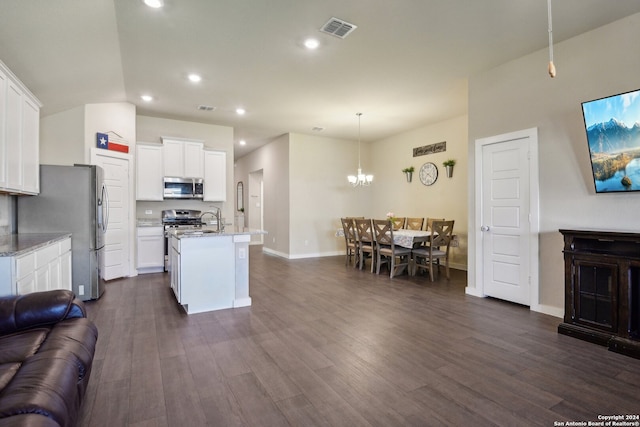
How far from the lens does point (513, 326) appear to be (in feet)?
10.6

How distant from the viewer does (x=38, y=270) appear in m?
2.72

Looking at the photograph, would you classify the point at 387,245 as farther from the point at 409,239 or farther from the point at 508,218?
the point at 508,218

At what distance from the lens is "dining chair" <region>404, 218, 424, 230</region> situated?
641 centimetres

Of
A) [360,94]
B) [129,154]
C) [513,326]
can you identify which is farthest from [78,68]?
[513,326]

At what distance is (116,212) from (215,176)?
1.89 m

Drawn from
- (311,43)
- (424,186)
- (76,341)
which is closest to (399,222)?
(424,186)

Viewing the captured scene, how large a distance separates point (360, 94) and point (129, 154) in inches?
158

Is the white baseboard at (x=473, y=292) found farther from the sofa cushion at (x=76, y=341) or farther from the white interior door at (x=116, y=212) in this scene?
the white interior door at (x=116, y=212)

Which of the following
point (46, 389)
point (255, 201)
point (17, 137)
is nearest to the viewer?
point (46, 389)

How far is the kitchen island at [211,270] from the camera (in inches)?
141

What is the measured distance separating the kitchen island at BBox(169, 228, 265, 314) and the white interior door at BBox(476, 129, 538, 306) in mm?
2981

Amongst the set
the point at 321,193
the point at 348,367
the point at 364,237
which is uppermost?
the point at 321,193

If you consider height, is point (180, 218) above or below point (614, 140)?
below

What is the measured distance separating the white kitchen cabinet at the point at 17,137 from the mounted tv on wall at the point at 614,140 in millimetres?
5253
